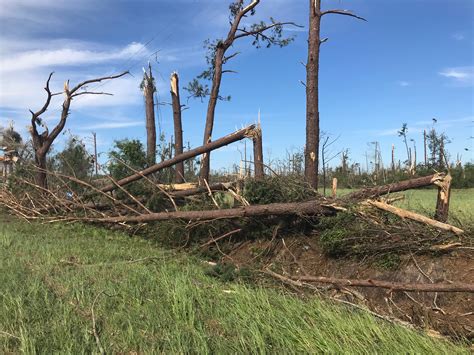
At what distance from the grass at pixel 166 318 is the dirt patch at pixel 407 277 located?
85 centimetres

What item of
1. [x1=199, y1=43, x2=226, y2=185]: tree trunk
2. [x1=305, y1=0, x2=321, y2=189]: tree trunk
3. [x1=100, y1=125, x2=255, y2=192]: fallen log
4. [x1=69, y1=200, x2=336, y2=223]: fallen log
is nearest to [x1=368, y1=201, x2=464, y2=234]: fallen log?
[x1=69, y1=200, x2=336, y2=223]: fallen log

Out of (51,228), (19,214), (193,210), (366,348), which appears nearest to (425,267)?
(366,348)

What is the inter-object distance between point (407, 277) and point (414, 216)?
1.11 metres

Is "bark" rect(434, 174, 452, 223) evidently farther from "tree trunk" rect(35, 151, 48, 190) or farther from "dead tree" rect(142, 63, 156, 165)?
"dead tree" rect(142, 63, 156, 165)

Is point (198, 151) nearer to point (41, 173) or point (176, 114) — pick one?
point (41, 173)

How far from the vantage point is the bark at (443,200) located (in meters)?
7.35

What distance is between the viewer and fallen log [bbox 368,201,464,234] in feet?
21.2

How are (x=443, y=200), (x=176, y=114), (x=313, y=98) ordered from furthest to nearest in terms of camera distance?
(x=176, y=114) < (x=313, y=98) < (x=443, y=200)

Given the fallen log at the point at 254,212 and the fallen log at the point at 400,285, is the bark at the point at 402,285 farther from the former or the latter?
the fallen log at the point at 254,212

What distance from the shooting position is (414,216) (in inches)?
277

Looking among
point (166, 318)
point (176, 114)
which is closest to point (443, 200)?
point (166, 318)

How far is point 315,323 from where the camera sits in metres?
4.29

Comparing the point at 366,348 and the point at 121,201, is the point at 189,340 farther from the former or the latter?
the point at 121,201

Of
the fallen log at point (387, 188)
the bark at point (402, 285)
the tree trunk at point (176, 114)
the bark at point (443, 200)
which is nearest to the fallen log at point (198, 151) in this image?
the fallen log at point (387, 188)
